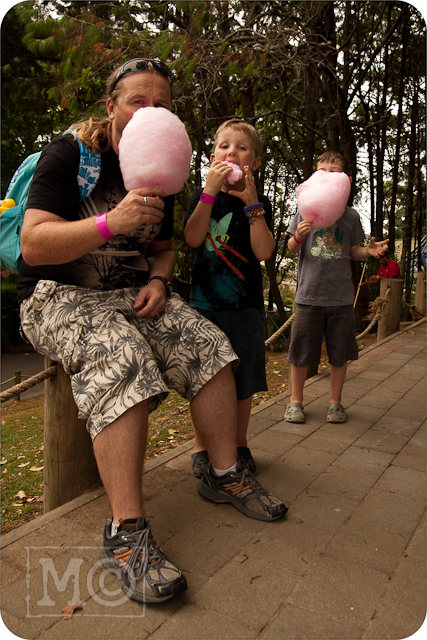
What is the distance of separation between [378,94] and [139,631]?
1200 cm

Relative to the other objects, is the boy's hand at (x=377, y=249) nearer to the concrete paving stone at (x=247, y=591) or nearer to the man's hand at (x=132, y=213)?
the man's hand at (x=132, y=213)

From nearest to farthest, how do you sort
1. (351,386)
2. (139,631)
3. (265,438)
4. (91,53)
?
(139,631) → (265,438) → (351,386) → (91,53)

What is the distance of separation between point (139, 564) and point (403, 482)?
4.93ft

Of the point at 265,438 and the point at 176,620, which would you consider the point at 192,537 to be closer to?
the point at 176,620

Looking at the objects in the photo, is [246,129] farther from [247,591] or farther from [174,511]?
[247,591]

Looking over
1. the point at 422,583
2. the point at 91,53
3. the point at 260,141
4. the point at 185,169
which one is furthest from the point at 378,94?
the point at 422,583

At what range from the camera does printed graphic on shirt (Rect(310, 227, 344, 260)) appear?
345 centimetres

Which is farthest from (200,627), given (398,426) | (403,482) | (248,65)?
(248,65)

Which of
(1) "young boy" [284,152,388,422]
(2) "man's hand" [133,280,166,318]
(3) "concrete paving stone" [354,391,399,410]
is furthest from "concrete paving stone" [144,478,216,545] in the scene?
(3) "concrete paving stone" [354,391,399,410]

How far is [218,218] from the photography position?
2.55m

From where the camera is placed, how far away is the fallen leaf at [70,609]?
1562 millimetres

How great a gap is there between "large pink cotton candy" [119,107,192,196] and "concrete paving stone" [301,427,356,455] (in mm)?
1859

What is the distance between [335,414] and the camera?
349 centimetres

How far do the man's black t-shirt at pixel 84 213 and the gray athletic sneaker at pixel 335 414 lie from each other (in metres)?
1.86
